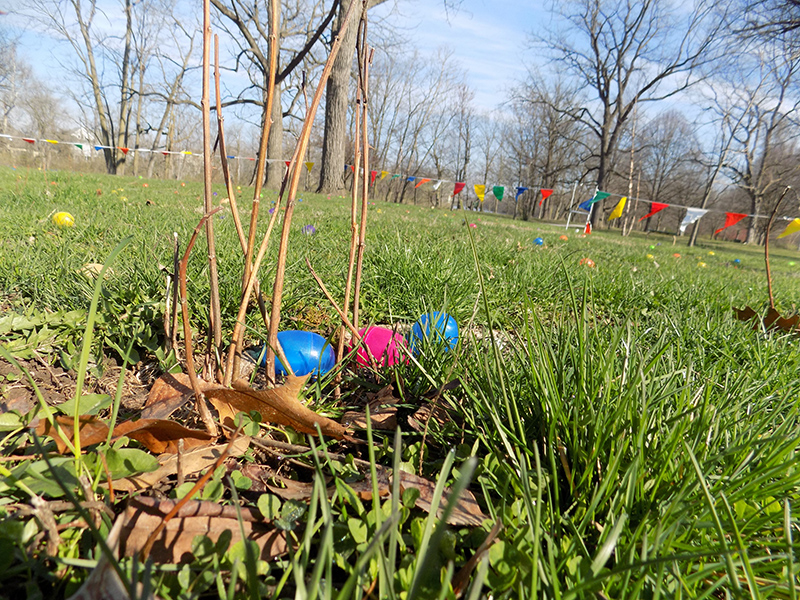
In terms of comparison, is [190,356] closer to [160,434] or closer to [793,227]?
[160,434]

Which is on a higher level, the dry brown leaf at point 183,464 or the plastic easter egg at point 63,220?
the plastic easter egg at point 63,220

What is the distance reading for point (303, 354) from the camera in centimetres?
171

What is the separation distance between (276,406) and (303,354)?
553 mm

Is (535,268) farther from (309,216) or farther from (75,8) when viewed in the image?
(75,8)

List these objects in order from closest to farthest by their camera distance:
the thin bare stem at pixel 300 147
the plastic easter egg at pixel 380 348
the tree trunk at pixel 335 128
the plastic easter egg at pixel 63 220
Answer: the thin bare stem at pixel 300 147 < the plastic easter egg at pixel 380 348 < the plastic easter egg at pixel 63 220 < the tree trunk at pixel 335 128

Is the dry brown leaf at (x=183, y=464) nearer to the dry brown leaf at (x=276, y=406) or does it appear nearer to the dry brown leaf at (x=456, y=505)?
the dry brown leaf at (x=276, y=406)

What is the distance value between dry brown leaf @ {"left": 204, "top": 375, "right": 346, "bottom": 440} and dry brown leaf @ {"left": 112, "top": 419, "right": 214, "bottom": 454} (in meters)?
0.09

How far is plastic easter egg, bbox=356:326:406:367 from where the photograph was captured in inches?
62.7

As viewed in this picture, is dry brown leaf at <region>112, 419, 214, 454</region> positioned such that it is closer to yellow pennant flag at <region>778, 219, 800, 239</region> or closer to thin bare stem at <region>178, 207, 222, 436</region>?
thin bare stem at <region>178, 207, 222, 436</region>

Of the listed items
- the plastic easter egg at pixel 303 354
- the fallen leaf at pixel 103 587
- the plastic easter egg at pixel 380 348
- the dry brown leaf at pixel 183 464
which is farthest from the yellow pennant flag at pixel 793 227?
the fallen leaf at pixel 103 587

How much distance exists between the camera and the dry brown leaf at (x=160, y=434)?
106 centimetres

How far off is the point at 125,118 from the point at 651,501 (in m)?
43.5

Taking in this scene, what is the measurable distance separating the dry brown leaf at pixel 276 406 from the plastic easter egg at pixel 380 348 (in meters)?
0.41

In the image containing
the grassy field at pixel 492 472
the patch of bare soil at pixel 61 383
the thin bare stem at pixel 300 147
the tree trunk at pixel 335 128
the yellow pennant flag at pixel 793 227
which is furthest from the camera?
the tree trunk at pixel 335 128
